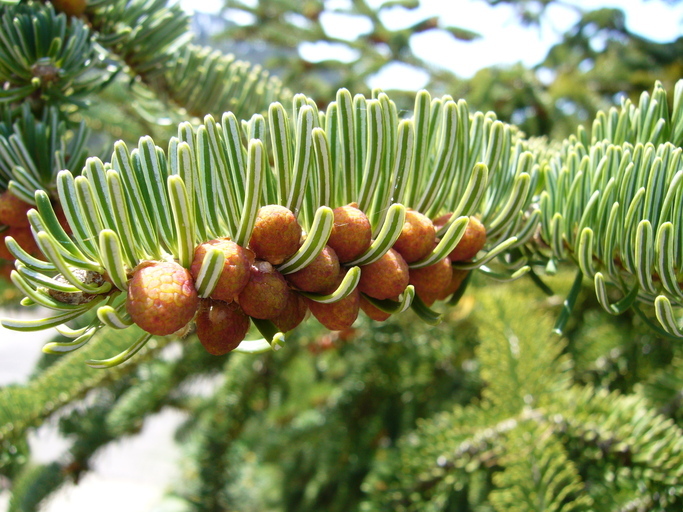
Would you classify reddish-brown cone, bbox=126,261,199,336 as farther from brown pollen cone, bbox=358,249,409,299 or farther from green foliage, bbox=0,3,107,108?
green foliage, bbox=0,3,107,108

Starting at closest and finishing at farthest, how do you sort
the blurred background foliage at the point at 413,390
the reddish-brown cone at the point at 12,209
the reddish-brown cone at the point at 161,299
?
the reddish-brown cone at the point at 161,299 < the reddish-brown cone at the point at 12,209 < the blurred background foliage at the point at 413,390

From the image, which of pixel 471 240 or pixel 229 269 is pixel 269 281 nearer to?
pixel 229 269

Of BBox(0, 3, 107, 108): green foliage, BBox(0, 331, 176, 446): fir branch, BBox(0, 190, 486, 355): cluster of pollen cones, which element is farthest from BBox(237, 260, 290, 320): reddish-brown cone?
BBox(0, 331, 176, 446): fir branch

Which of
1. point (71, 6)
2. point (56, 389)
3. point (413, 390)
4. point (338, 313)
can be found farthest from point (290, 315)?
point (413, 390)

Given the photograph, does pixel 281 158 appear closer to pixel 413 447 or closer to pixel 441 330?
pixel 413 447

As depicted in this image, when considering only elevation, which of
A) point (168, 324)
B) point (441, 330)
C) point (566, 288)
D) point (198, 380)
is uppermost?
point (168, 324)

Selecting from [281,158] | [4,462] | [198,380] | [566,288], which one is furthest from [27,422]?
[566,288]

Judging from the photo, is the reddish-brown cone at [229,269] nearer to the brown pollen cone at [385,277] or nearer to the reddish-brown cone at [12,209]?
the brown pollen cone at [385,277]

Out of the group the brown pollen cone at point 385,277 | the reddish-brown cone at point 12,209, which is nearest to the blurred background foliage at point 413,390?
the reddish-brown cone at point 12,209

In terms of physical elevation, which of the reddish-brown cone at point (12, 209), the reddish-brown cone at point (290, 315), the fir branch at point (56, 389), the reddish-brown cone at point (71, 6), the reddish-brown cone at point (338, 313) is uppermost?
the reddish-brown cone at point (71, 6)
